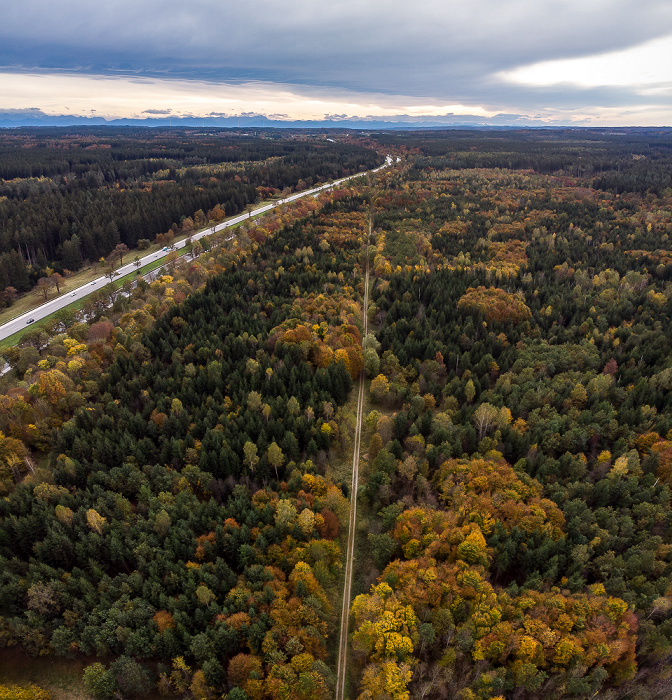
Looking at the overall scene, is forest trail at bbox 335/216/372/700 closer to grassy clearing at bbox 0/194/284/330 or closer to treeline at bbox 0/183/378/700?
treeline at bbox 0/183/378/700

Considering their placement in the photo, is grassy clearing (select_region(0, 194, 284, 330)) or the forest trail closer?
the forest trail

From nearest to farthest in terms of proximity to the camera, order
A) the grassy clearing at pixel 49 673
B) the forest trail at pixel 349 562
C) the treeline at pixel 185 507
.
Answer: the treeline at pixel 185 507 < the grassy clearing at pixel 49 673 < the forest trail at pixel 349 562

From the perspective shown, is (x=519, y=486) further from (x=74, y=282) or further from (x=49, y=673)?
(x=74, y=282)

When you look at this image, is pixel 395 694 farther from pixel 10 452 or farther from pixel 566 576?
pixel 10 452

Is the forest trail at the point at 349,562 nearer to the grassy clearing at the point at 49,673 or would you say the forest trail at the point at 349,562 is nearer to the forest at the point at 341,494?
the forest at the point at 341,494

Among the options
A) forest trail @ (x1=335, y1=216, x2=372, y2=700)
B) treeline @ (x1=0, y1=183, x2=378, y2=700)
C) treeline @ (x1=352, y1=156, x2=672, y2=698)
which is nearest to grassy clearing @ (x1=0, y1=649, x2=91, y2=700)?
treeline @ (x1=0, y1=183, x2=378, y2=700)

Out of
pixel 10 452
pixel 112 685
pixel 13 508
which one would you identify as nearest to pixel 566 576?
pixel 112 685

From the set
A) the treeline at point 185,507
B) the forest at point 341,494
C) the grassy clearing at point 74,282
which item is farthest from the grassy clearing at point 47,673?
the grassy clearing at point 74,282

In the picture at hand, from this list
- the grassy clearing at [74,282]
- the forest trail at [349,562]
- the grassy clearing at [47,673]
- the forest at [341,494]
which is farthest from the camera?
the grassy clearing at [74,282]
